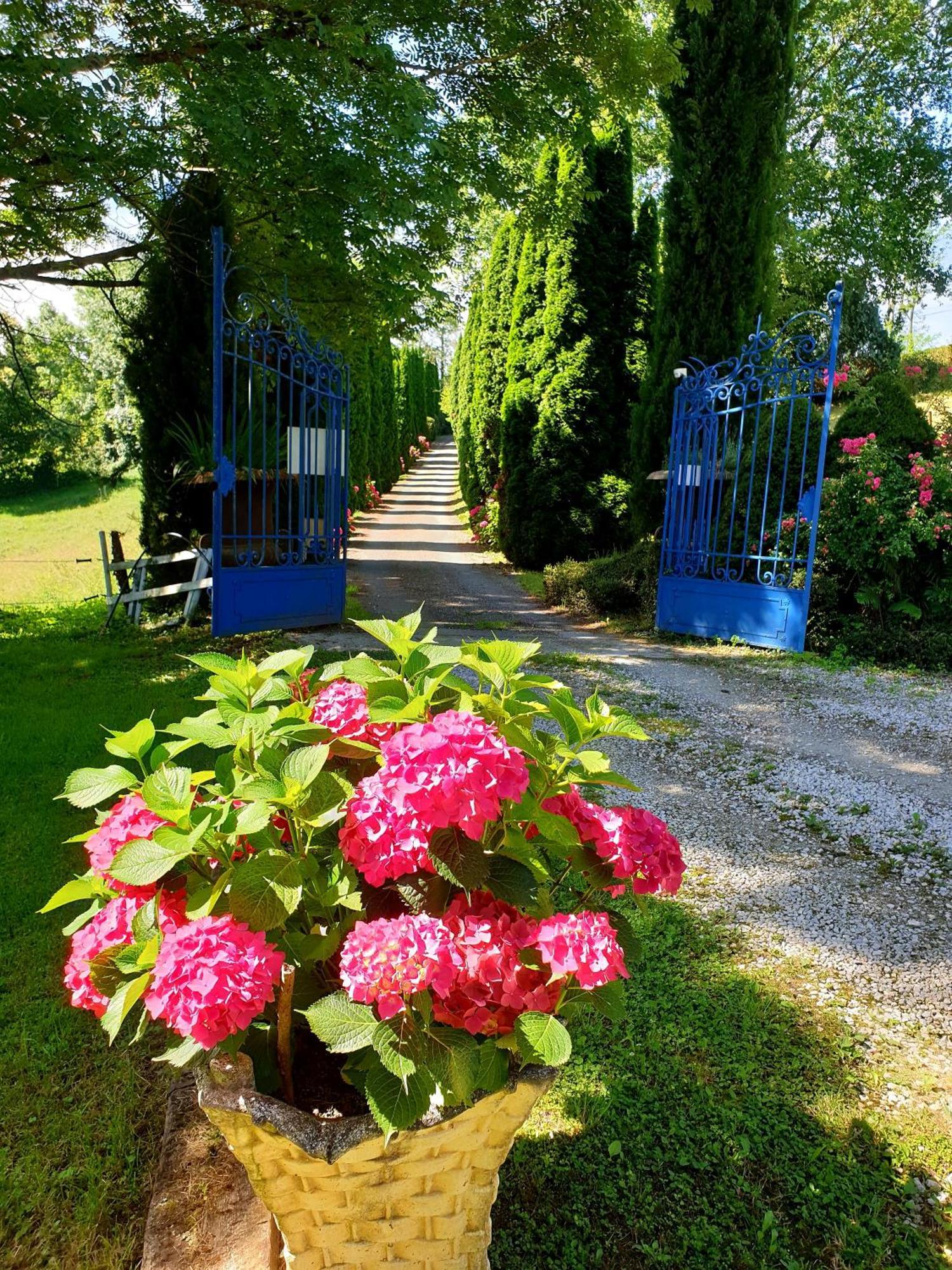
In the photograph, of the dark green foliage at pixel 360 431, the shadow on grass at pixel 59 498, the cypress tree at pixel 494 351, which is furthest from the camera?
the shadow on grass at pixel 59 498

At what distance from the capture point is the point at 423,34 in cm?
727

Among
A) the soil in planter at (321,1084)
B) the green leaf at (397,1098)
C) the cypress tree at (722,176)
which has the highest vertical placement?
the cypress tree at (722,176)

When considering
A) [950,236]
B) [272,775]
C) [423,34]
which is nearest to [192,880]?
[272,775]

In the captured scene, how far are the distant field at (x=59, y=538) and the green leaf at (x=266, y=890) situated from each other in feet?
28.6

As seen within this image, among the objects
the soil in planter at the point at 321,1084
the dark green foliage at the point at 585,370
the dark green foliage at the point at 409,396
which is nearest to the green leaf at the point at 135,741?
the soil in planter at the point at 321,1084

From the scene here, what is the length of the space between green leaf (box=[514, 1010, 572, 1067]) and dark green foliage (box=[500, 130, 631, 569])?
10.8 meters

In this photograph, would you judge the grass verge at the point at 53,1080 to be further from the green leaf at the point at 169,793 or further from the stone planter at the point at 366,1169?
the green leaf at the point at 169,793

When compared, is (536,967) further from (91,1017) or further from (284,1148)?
(91,1017)

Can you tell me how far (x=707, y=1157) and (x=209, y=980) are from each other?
4.17 feet

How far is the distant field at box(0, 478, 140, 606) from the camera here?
12016 mm

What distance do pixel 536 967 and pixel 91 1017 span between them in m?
1.56

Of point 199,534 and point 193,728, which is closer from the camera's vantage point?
point 193,728

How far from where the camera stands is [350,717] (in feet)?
4.04

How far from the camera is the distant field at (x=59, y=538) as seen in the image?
12.0 meters
